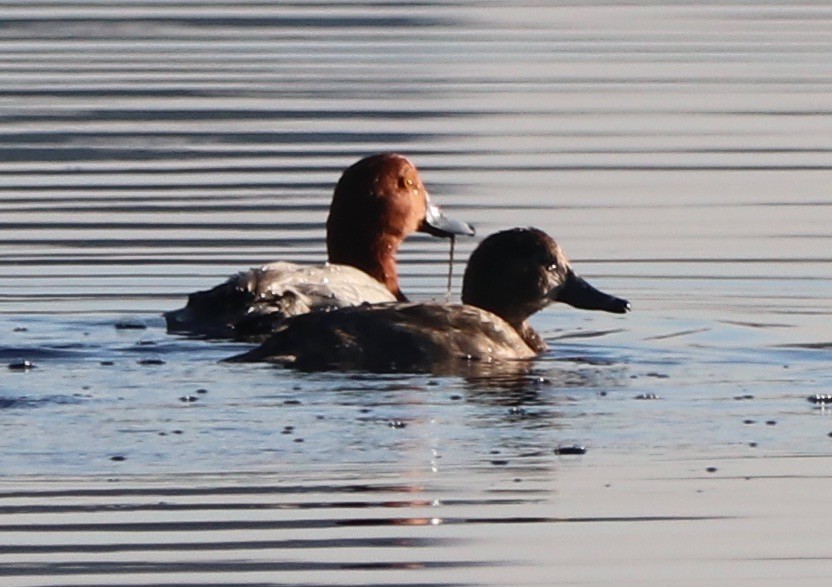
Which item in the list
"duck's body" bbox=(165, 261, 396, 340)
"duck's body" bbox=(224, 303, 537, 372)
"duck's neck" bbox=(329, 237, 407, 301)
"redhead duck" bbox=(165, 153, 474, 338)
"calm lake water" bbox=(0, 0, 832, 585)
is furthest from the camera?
"duck's neck" bbox=(329, 237, 407, 301)

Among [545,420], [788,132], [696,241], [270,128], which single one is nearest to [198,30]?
[270,128]

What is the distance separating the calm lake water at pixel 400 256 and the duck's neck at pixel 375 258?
1.51 ft

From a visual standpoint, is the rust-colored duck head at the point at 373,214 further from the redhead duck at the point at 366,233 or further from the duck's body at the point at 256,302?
the duck's body at the point at 256,302

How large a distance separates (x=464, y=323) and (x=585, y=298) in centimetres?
113

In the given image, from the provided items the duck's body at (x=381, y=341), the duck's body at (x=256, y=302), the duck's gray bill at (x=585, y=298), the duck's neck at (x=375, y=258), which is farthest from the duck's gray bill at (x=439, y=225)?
the duck's body at (x=381, y=341)

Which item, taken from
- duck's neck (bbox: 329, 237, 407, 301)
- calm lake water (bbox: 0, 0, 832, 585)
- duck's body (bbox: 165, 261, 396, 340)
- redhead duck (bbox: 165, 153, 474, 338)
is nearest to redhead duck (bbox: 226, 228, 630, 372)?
calm lake water (bbox: 0, 0, 832, 585)

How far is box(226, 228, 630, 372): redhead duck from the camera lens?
35.7 feet

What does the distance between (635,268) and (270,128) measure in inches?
235

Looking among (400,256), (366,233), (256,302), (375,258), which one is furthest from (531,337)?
(400,256)

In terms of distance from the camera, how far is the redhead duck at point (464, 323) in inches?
428

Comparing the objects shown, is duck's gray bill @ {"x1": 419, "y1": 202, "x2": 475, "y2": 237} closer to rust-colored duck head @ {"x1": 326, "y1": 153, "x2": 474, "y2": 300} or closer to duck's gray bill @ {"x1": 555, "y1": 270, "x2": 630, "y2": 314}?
rust-colored duck head @ {"x1": 326, "y1": 153, "x2": 474, "y2": 300}

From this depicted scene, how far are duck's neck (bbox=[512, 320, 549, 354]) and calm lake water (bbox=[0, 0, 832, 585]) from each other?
118 millimetres

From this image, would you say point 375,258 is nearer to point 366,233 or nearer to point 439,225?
point 366,233

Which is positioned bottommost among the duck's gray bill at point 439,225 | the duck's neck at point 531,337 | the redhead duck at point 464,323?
the duck's neck at point 531,337
